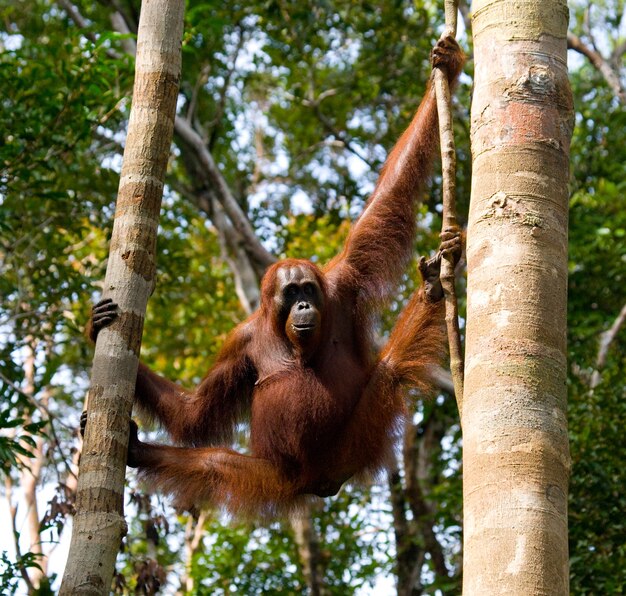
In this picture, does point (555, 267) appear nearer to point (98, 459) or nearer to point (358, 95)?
point (98, 459)

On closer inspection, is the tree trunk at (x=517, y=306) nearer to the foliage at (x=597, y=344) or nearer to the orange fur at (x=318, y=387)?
the orange fur at (x=318, y=387)

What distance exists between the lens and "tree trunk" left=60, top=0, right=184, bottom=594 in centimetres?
→ 360

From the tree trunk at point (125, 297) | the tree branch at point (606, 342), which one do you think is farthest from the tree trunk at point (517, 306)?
the tree branch at point (606, 342)

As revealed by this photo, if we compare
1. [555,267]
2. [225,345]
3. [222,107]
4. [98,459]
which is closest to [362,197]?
[222,107]

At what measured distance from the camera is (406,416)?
17.9 feet

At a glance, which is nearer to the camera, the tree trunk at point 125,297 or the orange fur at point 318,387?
the tree trunk at point 125,297

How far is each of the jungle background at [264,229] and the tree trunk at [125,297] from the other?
1.56 meters

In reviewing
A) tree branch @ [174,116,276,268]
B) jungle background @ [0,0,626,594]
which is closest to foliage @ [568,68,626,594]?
jungle background @ [0,0,626,594]

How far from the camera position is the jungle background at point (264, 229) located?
22.9ft

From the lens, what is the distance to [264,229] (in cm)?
1148

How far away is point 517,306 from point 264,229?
8.91 meters

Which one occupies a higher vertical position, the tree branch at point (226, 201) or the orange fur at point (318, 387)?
the tree branch at point (226, 201)

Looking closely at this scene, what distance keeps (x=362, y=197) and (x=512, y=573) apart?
8901mm

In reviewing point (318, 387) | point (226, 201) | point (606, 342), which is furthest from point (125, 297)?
point (226, 201)
